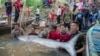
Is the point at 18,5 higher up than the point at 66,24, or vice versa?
the point at 18,5

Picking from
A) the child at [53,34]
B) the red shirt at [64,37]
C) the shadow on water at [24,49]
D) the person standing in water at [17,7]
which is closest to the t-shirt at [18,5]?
the person standing in water at [17,7]

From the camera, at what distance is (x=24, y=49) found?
11.1m

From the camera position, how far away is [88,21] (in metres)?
13.9

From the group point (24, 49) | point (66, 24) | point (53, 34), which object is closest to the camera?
point (53, 34)

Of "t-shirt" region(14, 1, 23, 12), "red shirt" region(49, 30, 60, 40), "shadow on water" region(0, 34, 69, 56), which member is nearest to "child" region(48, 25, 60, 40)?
"red shirt" region(49, 30, 60, 40)

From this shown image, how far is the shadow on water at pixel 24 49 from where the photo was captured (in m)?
10.1

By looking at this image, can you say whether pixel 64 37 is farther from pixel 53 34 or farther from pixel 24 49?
pixel 24 49

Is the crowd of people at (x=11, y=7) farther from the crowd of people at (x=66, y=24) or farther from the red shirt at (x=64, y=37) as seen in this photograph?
the red shirt at (x=64, y=37)


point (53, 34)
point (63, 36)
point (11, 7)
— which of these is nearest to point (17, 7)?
point (11, 7)

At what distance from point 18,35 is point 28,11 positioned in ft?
18.1

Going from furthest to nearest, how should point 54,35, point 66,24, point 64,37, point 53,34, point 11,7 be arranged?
point 11,7 < point 66,24 < point 53,34 < point 54,35 < point 64,37

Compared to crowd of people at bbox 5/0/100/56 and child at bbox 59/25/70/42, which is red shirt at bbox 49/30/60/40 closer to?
crowd of people at bbox 5/0/100/56

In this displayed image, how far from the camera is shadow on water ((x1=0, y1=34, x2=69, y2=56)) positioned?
10.1m

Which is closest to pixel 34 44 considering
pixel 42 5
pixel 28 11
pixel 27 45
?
pixel 27 45
